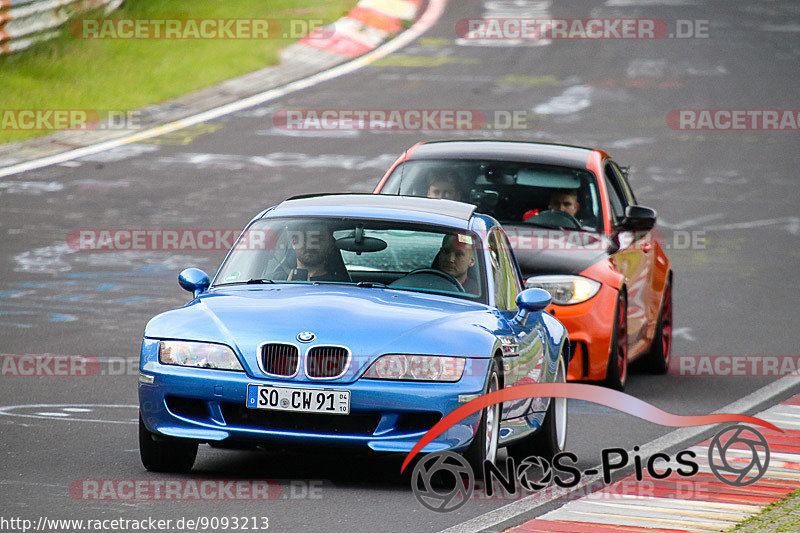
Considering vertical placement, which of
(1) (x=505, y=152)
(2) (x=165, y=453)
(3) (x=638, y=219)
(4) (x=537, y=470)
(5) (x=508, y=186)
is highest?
(1) (x=505, y=152)

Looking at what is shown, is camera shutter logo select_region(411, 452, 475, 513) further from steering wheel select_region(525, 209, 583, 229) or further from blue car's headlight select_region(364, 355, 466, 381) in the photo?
steering wheel select_region(525, 209, 583, 229)

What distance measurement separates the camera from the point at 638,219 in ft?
39.2

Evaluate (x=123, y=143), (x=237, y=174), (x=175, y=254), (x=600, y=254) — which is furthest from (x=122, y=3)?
(x=600, y=254)

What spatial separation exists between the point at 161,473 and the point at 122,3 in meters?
23.9

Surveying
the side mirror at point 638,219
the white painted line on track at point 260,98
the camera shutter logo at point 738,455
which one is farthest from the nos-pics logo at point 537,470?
the white painted line on track at point 260,98

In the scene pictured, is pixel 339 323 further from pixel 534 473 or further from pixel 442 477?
pixel 534 473

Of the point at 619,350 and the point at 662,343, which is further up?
the point at 619,350

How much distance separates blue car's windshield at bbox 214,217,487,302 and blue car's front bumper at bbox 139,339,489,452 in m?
1.18

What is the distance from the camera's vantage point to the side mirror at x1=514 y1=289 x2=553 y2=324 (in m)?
8.32

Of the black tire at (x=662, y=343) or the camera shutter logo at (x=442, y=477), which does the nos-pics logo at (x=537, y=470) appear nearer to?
the camera shutter logo at (x=442, y=477)

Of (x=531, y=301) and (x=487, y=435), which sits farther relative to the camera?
(x=531, y=301)

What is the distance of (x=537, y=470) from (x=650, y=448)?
1014 millimetres

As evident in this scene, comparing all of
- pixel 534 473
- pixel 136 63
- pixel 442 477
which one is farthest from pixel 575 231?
pixel 136 63

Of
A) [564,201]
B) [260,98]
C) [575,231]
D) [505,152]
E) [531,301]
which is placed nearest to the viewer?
[531,301]
